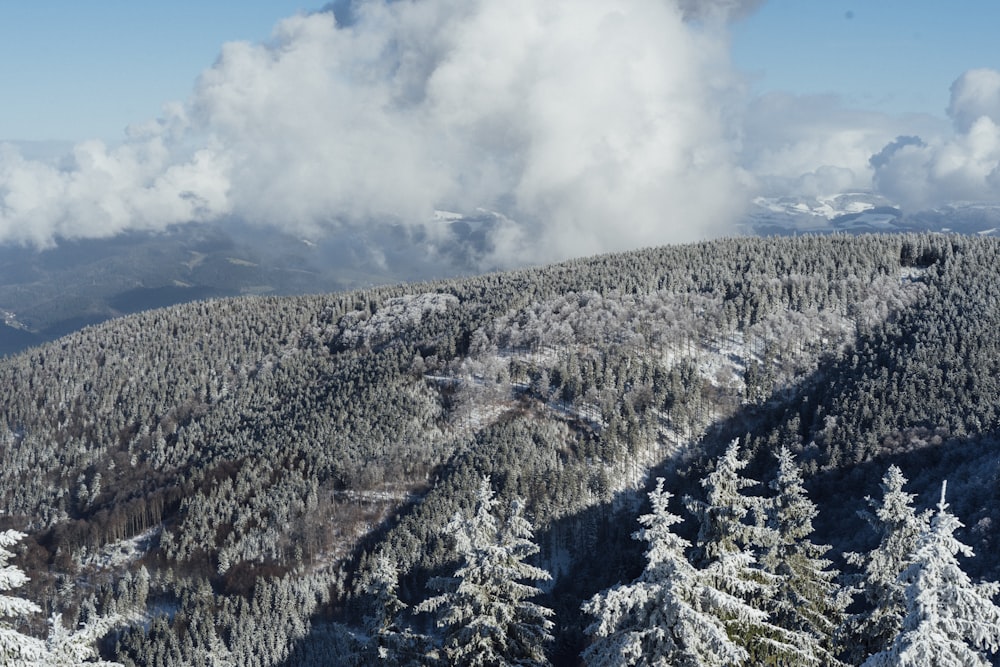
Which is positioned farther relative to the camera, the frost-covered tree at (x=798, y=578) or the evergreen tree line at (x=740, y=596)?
the frost-covered tree at (x=798, y=578)

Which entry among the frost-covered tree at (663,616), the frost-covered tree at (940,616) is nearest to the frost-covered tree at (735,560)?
the frost-covered tree at (663,616)

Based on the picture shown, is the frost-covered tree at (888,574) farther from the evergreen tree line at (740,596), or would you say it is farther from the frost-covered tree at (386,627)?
the frost-covered tree at (386,627)

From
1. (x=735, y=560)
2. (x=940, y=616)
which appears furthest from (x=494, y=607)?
(x=940, y=616)

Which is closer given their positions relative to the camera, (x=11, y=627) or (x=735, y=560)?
(x=11, y=627)

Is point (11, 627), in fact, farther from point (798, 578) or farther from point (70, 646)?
point (798, 578)

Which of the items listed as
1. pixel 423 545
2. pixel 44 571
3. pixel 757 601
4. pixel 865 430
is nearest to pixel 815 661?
pixel 757 601

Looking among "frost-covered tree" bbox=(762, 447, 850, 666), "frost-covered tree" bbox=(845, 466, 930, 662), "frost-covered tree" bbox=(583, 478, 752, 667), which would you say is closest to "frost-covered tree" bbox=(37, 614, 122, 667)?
"frost-covered tree" bbox=(583, 478, 752, 667)
